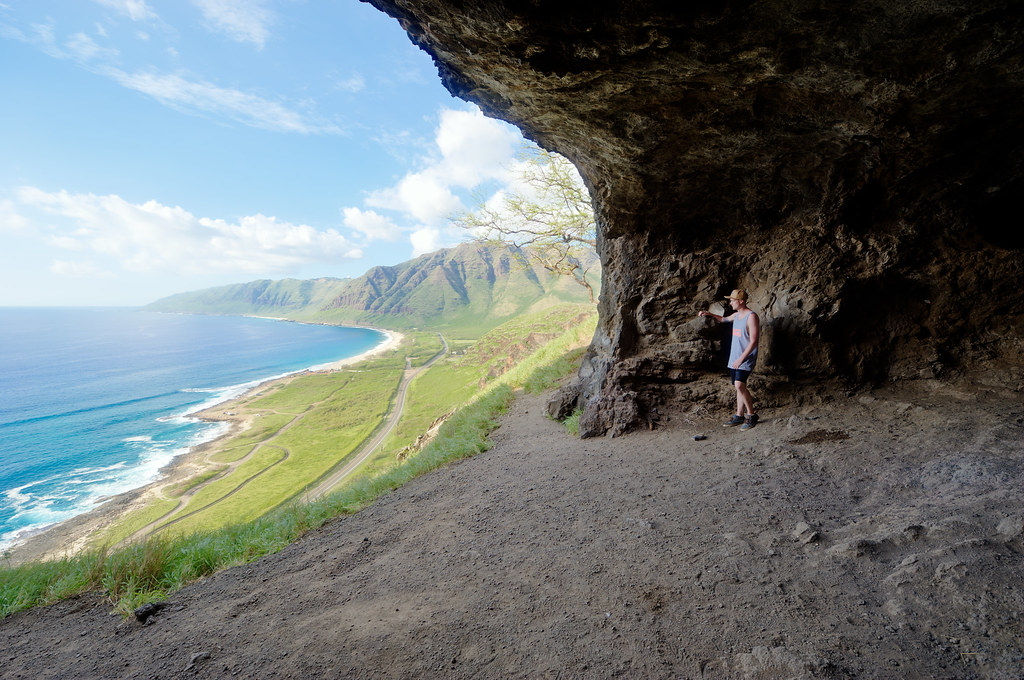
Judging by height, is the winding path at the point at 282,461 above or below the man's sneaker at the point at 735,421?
below

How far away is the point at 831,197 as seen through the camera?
6188 mm

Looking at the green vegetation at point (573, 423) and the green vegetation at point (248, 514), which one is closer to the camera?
the green vegetation at point (248, 514)

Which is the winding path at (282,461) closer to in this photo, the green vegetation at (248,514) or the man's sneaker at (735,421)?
the green vegetation at (248,514)

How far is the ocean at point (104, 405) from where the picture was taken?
31.7 m

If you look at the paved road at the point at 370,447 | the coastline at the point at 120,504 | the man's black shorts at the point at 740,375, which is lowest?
the paved road at the point at 370,447

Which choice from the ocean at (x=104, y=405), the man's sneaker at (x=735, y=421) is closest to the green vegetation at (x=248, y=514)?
the man's sneaker at (x=735, y=421)

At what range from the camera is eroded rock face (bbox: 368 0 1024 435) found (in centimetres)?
380

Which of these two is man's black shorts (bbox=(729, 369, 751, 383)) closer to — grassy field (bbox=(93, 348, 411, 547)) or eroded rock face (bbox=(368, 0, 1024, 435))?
eroded rock face (bbox=(368, 0, 1024, 435))

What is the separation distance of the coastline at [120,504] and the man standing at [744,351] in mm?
11514

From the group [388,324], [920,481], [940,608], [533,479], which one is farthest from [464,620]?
[388,324]

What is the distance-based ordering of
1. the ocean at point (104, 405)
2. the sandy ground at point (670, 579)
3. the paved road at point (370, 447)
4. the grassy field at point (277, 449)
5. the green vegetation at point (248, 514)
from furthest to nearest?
the ocean at point (104, 405)
the paved road at point (370, 447)
the grassy field at point (277, 449)
the green vegetation at point (248, 514)
the sandy ground at point (670, 579)

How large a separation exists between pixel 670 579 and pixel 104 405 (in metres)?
77.1

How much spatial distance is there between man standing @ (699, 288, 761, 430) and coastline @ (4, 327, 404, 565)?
11.5m

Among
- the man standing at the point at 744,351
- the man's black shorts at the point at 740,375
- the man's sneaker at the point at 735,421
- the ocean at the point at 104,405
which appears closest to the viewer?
the man standing at the point at 744,351
